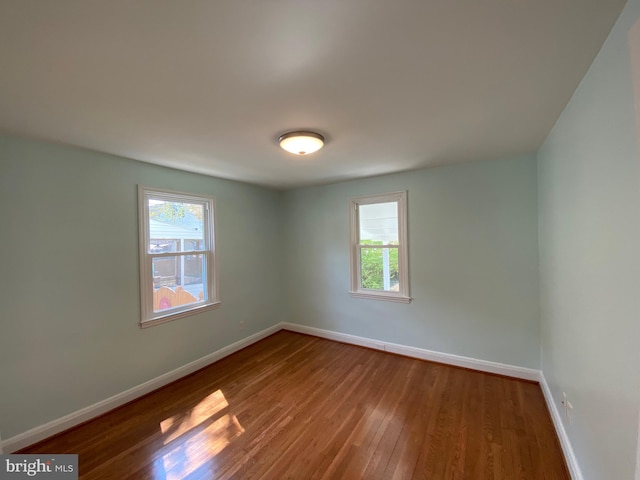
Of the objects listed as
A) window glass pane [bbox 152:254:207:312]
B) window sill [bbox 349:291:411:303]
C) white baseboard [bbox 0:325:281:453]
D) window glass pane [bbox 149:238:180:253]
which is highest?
window glass pane [bbox 149:238:180:253]

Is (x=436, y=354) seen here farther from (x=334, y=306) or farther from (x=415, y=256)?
(x=334, y=306)

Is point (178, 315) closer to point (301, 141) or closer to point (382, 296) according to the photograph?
point (301, 141)

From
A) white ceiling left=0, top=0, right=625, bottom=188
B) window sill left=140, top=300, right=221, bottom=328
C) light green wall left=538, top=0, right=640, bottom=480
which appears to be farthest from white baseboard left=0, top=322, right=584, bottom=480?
white ceiling left=0, top=0, right=625, bottom=188

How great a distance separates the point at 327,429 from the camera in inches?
83.7

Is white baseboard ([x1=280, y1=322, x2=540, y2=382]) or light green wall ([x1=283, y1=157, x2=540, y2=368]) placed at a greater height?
light green wall ([x1=283, y1=157, x2=540, y2=368])

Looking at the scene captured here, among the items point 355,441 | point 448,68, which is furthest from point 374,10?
point 355,441

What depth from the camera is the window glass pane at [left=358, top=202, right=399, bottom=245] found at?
3.54m

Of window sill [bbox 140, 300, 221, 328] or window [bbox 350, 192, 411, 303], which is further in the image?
window [bbox 350, 192, 411, 303]

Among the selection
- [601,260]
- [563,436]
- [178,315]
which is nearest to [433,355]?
[563,436]

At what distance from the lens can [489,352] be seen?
293 cm

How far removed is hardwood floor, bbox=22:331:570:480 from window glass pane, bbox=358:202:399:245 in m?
1.63

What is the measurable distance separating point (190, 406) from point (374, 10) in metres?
3.18
